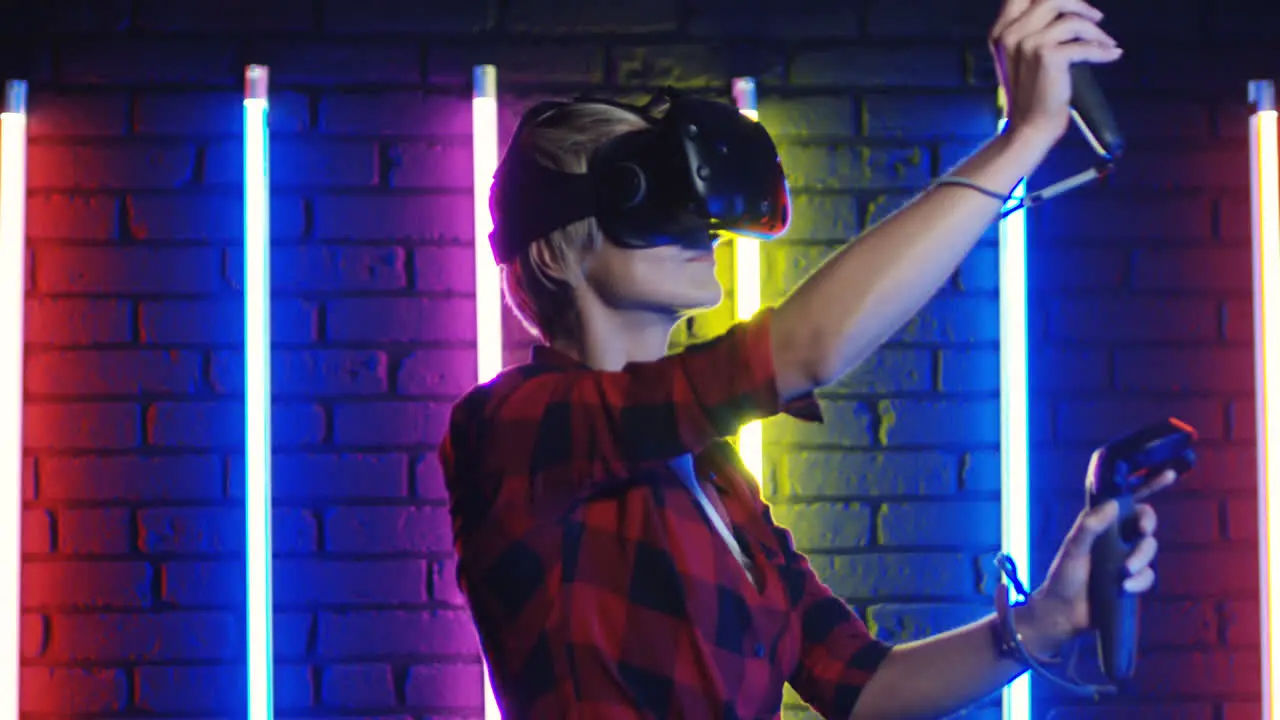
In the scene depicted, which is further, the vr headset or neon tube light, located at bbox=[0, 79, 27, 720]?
neon tube light, located at bbox=[0, 79, 27, 720]

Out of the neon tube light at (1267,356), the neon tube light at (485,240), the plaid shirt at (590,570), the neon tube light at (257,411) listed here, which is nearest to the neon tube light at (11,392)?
the neon tube light at (257,411)

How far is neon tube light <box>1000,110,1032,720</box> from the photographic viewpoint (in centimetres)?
202

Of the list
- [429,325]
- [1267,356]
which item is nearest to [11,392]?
[429,325]

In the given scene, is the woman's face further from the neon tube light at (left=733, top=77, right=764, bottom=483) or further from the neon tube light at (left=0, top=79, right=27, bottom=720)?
the neon tube light at (left=0, top=79, right=27, bottom=720)

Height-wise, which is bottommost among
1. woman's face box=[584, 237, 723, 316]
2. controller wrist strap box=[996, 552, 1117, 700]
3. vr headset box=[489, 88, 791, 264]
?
controller wrist strap box=[996, 552, 1117, 700]

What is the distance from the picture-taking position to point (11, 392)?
1961 millimetres

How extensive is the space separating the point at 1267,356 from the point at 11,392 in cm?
221

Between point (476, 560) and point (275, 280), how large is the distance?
3.66 feet

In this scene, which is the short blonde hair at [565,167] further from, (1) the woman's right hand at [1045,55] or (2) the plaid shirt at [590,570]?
(1) the woman's right hand at [1045,55]

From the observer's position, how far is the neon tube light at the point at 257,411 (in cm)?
193

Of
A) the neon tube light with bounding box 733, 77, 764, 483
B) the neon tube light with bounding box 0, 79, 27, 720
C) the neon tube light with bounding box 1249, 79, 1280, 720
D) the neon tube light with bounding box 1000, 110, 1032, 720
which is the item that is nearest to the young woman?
the neon tube light with bounding box 733, 77, 764, 483

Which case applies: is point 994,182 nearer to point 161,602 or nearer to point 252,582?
point 252,582

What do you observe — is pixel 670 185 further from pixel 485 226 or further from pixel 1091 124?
pixel 485 226

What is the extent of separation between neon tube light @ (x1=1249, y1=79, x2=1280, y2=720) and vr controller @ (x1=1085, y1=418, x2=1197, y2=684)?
1.05 metres
